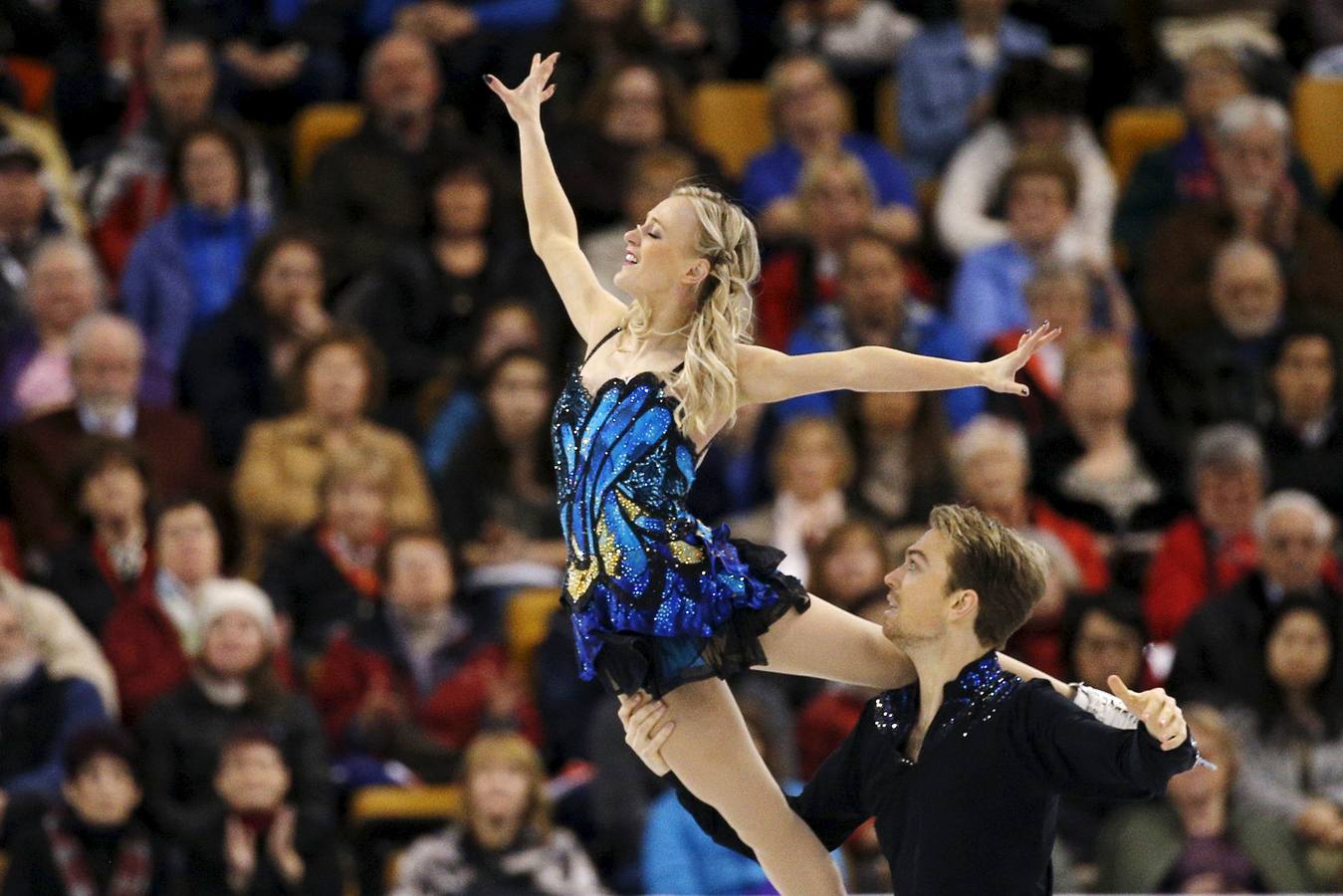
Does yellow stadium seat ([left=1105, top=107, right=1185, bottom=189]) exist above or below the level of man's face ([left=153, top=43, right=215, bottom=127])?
below

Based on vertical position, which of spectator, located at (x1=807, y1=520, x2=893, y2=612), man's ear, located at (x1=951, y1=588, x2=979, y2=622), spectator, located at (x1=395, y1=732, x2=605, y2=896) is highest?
man's ear, located at (x1=951, y1=588, x2=979, y2=622)

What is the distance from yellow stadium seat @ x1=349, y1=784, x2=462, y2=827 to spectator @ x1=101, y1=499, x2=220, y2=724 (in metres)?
0.71

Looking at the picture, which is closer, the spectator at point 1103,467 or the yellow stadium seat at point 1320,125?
the spectator at point 1103,467

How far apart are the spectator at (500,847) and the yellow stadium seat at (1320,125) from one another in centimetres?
454

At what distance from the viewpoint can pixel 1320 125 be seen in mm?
9812

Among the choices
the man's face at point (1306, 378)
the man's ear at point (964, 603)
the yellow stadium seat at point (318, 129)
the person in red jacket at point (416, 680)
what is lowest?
the person in red jacket at point (416, 680)

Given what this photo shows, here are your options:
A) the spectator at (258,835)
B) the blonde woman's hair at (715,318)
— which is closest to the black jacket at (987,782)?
the blonde woman's hair at (715,318)

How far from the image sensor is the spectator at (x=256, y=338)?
27.9 feet

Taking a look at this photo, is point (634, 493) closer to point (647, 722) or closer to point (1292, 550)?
point (647, 722)

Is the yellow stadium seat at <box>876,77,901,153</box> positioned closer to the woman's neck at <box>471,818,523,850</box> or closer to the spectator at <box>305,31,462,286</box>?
the spectator at <box>305,31,462,286</box>

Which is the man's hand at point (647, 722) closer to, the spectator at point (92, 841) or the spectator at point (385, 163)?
the spectator at point (92, 841)

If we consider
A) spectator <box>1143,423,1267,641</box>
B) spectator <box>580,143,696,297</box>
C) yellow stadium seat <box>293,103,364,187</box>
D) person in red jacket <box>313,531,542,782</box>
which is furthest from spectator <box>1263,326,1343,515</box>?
yellow stadium seat <box>293,103,364,187</box>

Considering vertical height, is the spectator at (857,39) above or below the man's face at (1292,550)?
above

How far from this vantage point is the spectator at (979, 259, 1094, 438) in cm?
→ 852
